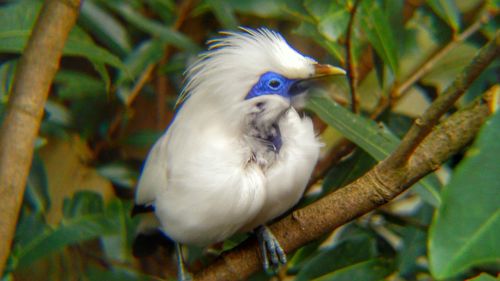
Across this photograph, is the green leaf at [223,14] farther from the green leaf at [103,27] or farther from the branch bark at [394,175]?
the branch bark at [394,175]

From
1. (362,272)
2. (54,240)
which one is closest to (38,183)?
(54,240)

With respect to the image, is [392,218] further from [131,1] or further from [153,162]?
[131,1]

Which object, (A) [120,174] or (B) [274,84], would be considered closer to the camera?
(B) [274,84]

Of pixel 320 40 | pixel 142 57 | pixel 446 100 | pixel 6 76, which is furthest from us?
pixel 142 57

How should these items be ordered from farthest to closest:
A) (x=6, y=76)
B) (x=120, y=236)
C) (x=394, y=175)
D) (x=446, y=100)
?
(x=120, y=236)
(x=6, y=76)
(x=394, y=175)
(x=446, y=100)

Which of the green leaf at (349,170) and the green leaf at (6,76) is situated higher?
the green leaf at (6,76)

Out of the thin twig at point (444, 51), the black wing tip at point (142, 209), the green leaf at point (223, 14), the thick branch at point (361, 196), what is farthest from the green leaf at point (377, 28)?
the black wing tip at point (142, 209)

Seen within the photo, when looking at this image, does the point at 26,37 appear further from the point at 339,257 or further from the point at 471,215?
the point at 471,215

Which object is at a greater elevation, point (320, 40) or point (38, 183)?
point (320, 40)
